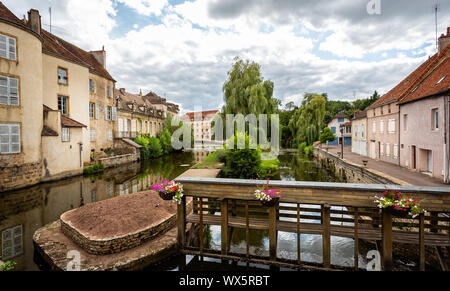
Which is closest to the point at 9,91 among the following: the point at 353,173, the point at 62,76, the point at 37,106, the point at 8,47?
the point at 37,106

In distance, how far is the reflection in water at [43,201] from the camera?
275 inches

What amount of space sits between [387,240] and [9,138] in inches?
707

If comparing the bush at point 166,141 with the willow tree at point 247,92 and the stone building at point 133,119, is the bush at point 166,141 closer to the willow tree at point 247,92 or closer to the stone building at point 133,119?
the stone building at point 133,119

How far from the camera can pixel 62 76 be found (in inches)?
712

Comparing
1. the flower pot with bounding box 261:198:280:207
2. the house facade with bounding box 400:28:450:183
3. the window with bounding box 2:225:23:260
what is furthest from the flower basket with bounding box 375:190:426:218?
the window with bounding box 2:225:23:260

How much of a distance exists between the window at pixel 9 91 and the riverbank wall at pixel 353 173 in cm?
2050

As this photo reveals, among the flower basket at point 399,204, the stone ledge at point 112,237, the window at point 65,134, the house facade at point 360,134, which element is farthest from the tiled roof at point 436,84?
the window at point 65,134

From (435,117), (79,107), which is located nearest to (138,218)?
(435,117)

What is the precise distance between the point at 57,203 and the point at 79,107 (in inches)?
460

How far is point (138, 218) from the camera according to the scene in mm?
7328

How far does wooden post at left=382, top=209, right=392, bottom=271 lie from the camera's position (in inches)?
187

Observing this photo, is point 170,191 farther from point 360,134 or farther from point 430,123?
point 360,134

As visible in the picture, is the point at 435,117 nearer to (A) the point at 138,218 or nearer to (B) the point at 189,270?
(B) the point at 189,270

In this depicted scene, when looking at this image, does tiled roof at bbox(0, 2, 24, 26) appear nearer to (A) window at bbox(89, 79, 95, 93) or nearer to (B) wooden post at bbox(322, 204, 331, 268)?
(A) window at bbox(89, 79, 95, 93)
